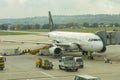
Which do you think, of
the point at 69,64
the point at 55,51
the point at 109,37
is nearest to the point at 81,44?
the point at 55,51

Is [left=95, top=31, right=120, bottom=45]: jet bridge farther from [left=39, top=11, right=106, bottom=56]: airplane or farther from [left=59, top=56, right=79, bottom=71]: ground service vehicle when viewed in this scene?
[left=59, top=56, right=79, bottom=71]: ground service vehicle

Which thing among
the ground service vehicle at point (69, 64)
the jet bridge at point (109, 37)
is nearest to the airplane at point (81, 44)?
the jet bridge at point (109, 37)

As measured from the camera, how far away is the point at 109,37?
51.2 metres

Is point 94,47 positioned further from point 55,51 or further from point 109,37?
point 55,51

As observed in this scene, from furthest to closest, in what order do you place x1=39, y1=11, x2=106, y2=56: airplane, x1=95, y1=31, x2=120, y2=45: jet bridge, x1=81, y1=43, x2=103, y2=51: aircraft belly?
x1=95, y1=31, x2=120, y2=45: jet bridge → x1=39, y1=11, x2=106, y2=56: airplane → x1=81, y1=43, x2=103, y2=51: aircraft belly

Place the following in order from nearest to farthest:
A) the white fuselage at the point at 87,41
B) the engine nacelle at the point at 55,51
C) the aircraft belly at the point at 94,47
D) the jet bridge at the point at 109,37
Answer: the aircraft belly at the point at 94,47
the white fuselage at the point at 87,41
the jet bridge at the point at 109,37
the engine nacelle at the point at 55,51

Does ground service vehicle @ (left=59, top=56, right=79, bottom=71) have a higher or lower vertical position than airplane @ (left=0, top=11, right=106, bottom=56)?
lower

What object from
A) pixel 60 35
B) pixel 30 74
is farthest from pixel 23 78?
pixel 60 35

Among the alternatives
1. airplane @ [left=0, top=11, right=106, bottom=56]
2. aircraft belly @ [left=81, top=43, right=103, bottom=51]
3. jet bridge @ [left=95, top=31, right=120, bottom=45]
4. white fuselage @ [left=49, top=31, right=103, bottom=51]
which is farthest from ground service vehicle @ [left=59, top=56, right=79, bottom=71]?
jet bridge @ [left=95, top=31, right=120, bottom=45]

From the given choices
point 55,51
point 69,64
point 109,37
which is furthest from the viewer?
point 109,37

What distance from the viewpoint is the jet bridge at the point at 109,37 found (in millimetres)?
50625

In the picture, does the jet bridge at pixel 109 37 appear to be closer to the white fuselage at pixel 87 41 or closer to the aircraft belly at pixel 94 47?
the white fuselage at pixel 87 41

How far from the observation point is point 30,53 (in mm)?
60469

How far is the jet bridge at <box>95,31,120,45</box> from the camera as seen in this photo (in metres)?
50.6
